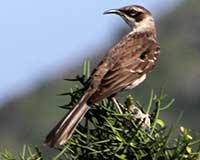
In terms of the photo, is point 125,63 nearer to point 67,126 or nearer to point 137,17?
point 137,17

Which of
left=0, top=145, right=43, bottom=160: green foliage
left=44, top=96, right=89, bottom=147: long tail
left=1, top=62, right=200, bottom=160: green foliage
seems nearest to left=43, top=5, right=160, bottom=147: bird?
left=44, top=96, right=89, bottom=147: long tail

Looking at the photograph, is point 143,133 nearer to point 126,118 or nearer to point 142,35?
point 126,118

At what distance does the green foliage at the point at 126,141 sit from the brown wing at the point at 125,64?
185 cm

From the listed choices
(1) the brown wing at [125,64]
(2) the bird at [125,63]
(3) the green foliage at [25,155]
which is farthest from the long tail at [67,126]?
(1) the brown wing at [125,64]

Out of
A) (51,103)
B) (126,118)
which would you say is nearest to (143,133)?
(126,118)

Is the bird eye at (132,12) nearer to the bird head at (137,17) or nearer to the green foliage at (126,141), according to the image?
the bird head at (137,17)

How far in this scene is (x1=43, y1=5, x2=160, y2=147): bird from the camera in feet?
24.4

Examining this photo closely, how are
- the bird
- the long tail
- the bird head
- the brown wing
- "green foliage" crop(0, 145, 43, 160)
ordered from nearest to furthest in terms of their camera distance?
"green foliage" crop(0, 145, 43, 160)
the long tail
the bird
the brown wing
the bird head

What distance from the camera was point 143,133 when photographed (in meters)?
6.27

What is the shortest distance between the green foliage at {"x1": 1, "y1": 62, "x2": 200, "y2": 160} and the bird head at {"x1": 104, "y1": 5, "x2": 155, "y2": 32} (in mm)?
3973

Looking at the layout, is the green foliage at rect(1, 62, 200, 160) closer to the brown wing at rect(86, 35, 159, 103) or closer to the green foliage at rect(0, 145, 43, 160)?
the green foliage at rect(0, 145, 43, 160)

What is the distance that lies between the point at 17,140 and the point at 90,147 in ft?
126

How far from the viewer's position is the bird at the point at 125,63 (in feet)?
24.4

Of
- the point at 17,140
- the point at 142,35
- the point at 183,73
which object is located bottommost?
the point at 183,73
